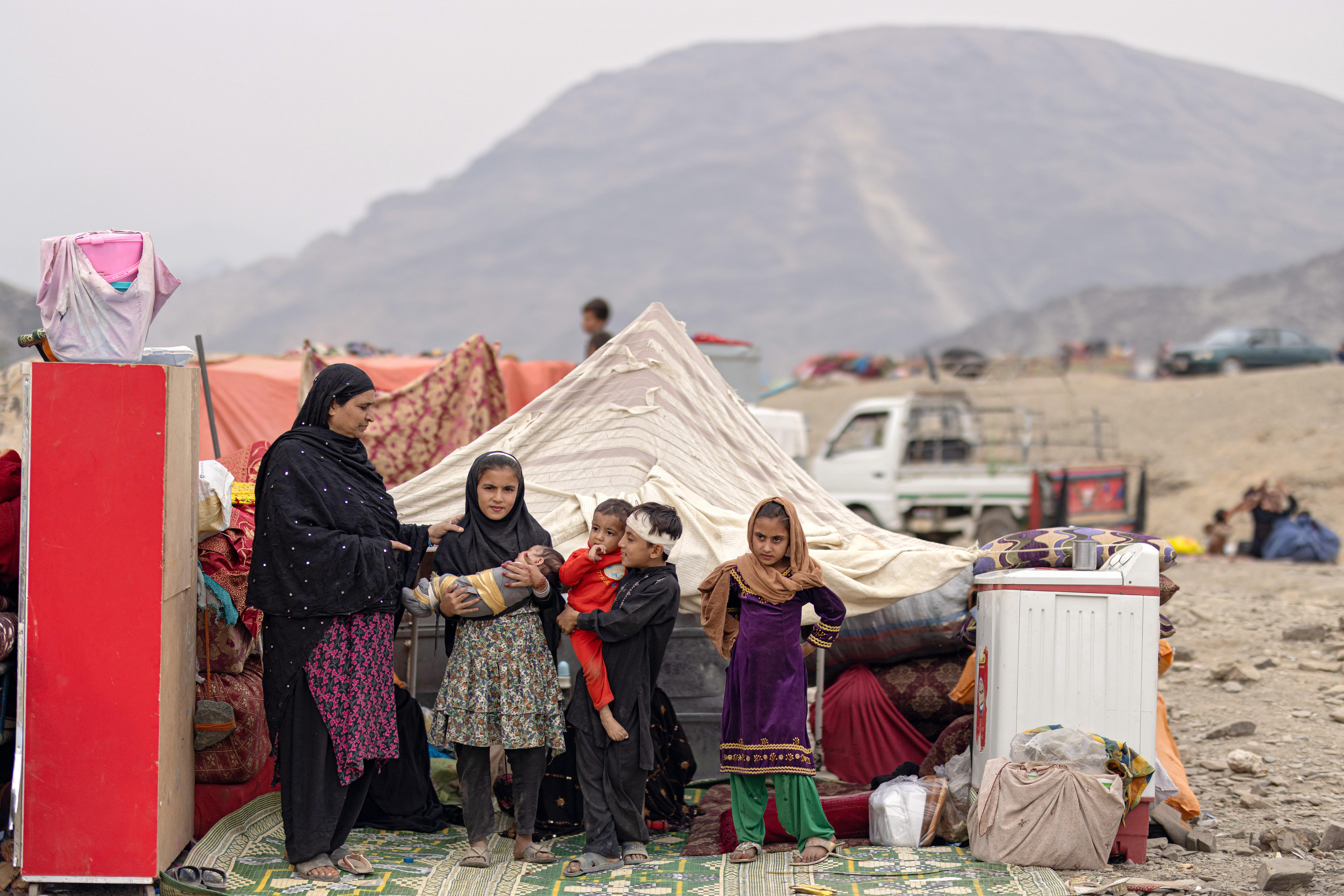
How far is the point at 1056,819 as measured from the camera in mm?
3721

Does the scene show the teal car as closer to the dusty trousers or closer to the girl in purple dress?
the girl in purple dress

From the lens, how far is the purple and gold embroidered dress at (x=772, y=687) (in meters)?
3.86

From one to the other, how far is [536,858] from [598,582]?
0.91 m

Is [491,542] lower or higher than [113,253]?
lower

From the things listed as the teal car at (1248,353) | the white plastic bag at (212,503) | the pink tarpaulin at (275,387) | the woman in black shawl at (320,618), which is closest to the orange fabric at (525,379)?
the pink tarpaulin at (275,387)

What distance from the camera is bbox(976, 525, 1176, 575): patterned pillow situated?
437cm

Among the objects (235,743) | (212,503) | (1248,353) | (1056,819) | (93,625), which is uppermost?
(1248,353)

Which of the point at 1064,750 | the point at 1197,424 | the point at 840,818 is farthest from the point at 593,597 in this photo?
the point at 1197,424

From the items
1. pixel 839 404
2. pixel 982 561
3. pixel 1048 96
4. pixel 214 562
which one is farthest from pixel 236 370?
pixel 1048 96

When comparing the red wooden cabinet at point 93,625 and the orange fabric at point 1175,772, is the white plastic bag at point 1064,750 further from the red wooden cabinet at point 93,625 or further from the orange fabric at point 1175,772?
the red wooden cabinet at point 93,625

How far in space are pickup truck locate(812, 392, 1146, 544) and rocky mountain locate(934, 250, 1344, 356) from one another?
108 ft

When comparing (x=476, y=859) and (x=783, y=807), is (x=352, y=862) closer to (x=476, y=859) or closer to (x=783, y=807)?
(x=476, y=859)

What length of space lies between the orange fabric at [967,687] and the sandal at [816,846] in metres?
0.88

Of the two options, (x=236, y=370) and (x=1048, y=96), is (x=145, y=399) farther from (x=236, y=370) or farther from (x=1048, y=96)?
(x=1048, y=96)
